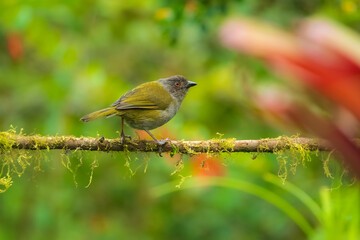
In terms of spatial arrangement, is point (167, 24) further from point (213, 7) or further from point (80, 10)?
point (80, 10)

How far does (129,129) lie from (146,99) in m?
2.35

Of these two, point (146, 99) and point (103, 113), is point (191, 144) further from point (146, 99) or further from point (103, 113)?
point (146, 99)

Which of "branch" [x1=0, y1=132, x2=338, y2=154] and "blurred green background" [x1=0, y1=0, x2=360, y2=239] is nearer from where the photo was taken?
"branch" [x1=0, y1=132, x2=338, y2=154]

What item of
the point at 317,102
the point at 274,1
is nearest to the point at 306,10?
the point at 274,1

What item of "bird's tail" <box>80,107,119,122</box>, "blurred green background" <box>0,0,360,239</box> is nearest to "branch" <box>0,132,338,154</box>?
"bird's tail" <box>80,107,119,122</box>

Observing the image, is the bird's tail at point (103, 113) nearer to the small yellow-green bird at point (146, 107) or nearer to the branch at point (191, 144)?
the small yellow-green bird at point (146, 107)

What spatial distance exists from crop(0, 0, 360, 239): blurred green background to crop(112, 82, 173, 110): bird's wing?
531 mm

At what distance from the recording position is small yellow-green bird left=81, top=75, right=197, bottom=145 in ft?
13.7

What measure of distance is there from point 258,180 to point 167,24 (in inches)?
89.6

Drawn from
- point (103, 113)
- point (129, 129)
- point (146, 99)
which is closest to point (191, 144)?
point (103, 113)

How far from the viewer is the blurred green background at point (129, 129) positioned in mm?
5379

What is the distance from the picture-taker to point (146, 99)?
4445 mm

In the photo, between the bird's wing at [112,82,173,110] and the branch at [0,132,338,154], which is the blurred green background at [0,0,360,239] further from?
the branch at [0,132,338,154]

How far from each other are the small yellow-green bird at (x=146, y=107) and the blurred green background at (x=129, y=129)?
0.55 metres
